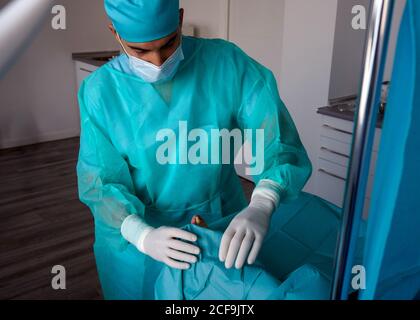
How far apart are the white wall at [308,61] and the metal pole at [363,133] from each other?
2067mm

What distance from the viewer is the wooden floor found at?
225cm

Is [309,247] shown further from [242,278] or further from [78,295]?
[78,295]

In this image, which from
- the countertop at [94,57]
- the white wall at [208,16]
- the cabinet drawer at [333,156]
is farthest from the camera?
the countertop at [94,57]

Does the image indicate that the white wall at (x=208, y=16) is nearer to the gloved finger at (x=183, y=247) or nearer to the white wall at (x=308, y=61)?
the white wall at (x=308, y=61)

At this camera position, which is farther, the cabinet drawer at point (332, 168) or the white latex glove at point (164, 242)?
the cabinet drawer at point (332, 168)

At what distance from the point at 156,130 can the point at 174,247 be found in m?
0.36

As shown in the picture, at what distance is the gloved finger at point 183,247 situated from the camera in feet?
3.06

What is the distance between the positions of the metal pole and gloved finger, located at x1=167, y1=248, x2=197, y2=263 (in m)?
0.43

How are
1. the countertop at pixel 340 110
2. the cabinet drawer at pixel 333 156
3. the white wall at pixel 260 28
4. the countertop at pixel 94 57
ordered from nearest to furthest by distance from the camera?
the countertop at pixel 340 110, the cabinet drawer at pixel 333 156, the white wall at pixel 260 28, the countertop at pixel 94 57

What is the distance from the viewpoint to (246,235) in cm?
95

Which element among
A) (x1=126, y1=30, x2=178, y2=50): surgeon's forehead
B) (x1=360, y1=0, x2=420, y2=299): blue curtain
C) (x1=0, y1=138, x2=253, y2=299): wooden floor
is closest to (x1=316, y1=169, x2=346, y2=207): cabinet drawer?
(x1=0, y1=138, x2=253, y2=299): wooden floor

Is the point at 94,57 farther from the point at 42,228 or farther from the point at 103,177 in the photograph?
the point at 103,177

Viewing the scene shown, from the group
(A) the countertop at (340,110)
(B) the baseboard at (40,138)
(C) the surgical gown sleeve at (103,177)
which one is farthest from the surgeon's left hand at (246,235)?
(B) the baseboard at (40,138)
